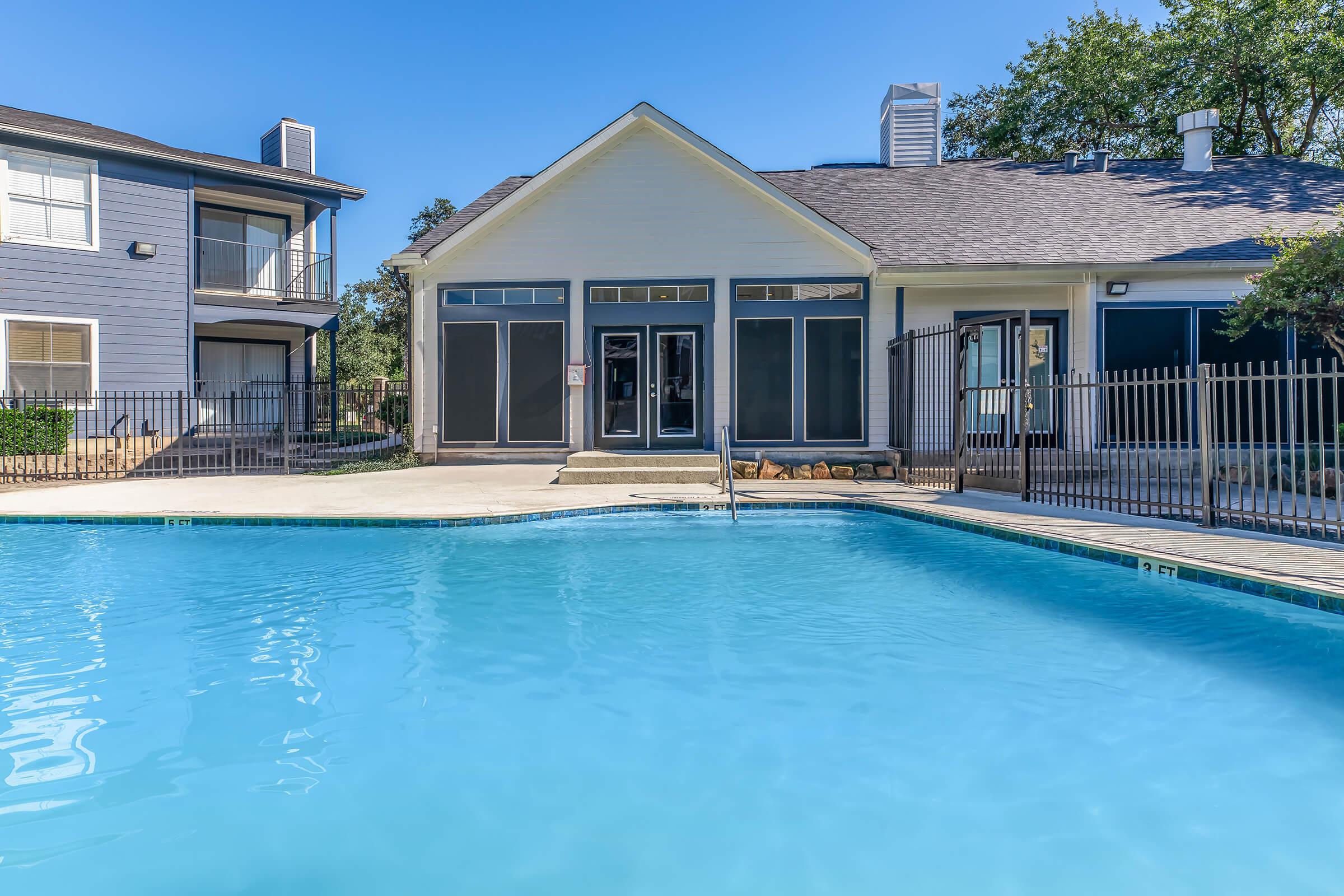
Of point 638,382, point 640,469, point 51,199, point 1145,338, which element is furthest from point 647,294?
point 51,199

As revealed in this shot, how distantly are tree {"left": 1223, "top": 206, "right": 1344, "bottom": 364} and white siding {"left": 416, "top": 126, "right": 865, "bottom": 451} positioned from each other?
17.2 feet

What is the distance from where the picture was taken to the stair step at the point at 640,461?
12008mm

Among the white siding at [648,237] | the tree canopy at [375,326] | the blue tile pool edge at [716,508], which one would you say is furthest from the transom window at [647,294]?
the tree canopy at [375,326]

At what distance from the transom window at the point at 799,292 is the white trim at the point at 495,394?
415 cm

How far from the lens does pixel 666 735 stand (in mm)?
3629

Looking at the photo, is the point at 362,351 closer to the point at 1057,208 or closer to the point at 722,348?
the point at 722,348

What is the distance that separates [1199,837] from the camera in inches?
109

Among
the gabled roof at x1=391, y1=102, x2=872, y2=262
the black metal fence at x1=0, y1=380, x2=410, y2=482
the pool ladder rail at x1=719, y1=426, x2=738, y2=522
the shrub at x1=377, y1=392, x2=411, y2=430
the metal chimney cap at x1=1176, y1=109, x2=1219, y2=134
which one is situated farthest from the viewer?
the metal chimney cap at x1=1176, y1=109, x2=1219, y2=134

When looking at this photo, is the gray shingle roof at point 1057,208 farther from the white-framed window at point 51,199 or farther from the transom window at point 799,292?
the white-framed window at point 51,199

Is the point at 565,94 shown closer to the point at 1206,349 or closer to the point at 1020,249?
the point at 1020,249

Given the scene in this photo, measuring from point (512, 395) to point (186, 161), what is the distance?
8.82m

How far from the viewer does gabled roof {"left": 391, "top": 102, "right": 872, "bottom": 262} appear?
12602mm

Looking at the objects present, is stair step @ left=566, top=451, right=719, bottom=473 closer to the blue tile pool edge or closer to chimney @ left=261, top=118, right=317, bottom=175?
the blue tile pool edge

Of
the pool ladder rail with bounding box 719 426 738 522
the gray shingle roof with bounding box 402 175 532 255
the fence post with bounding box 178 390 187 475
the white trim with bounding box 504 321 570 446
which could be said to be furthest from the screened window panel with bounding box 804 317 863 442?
the fence post with bounding box 178 390 187 475
